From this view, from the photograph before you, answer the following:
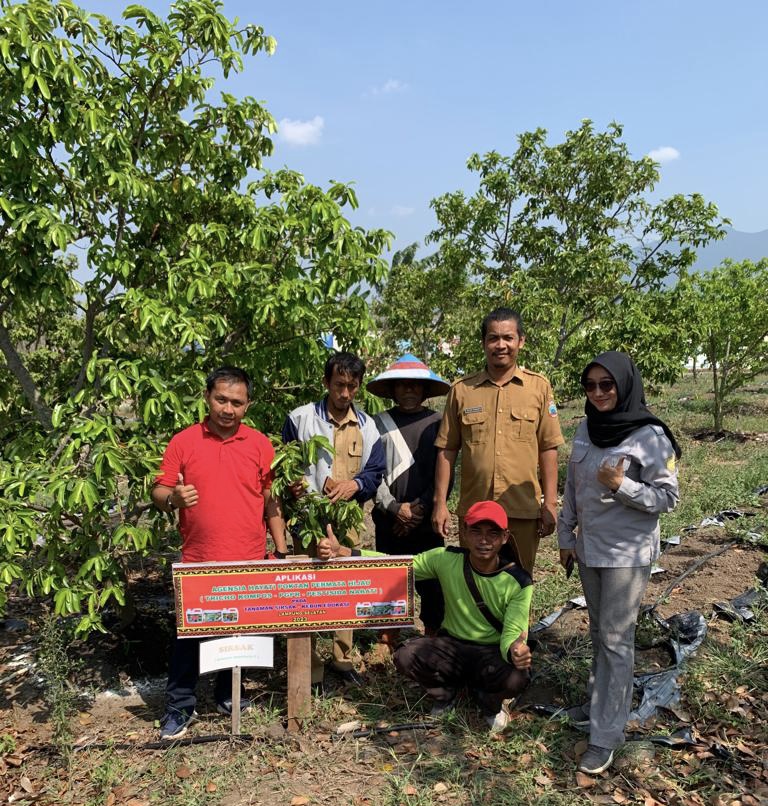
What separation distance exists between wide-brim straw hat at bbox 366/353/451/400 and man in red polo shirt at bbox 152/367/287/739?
0.87m

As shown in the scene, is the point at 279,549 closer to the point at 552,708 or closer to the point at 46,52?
the point at 552,708

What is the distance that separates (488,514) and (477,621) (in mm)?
695

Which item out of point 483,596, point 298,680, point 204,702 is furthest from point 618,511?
point 204,702

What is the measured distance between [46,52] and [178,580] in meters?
2.68

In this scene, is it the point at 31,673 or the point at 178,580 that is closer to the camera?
the point at 178,580

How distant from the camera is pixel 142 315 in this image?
3.33 m

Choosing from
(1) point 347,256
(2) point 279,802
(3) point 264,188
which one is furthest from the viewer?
(3) point 264,188

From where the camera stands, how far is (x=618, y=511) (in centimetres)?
292

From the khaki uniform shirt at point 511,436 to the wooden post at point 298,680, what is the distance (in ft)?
4.10

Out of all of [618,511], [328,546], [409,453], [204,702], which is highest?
[409,453]

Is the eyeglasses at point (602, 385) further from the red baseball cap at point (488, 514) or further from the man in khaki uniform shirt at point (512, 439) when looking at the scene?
the red baseball cap at point (488, 514)

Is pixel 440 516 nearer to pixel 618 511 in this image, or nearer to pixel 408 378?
pixel 408 378

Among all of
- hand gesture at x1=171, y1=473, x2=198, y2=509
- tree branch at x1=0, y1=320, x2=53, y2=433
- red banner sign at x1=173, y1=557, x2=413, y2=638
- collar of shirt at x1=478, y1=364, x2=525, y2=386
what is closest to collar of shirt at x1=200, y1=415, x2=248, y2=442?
hand gesture at x1=171, y1=473, x2=198, y2=509

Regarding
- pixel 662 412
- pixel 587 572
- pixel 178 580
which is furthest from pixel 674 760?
pixel 662 412
